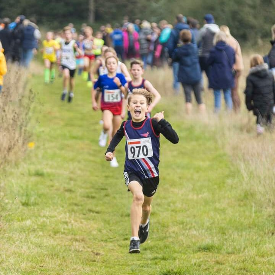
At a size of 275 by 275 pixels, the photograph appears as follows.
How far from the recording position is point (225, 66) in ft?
54.3

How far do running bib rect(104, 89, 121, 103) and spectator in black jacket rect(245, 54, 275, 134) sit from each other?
233 centimetres

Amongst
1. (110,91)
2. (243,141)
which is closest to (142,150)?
(110,91)

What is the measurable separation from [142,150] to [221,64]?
8.92 m

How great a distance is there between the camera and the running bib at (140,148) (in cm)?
804

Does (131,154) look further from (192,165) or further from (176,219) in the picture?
(192,165)

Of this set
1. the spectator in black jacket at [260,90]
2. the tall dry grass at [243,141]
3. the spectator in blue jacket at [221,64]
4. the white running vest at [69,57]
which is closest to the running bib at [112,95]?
the tall dry grass at [243,141]

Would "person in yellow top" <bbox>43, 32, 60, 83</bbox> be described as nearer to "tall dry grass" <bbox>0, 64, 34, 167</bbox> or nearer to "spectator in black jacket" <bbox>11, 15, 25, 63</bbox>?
"spectator in black jacket" <bbox>11, 15, 25, 63</bbox>

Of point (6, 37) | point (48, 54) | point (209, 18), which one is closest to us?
point (209, 18)

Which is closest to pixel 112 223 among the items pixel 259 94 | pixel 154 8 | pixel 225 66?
pixel 259 94

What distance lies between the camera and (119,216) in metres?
9.97

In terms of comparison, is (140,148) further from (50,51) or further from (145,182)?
(50,51)

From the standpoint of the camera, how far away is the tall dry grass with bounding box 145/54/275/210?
33.8 ft

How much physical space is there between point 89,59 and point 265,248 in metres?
17.9

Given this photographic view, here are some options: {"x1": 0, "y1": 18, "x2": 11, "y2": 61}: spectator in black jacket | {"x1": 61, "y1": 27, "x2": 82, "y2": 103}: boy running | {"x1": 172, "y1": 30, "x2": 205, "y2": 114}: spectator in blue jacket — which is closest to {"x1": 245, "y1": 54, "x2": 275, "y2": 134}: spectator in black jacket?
{"x1": 172, "y1": 30, "x2": 205, "y2": 114}: spectator in blue jacket
